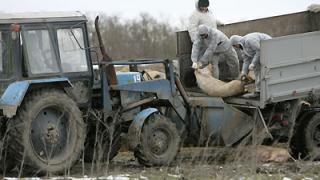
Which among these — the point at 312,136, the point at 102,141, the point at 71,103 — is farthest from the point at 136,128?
the point at 312,136

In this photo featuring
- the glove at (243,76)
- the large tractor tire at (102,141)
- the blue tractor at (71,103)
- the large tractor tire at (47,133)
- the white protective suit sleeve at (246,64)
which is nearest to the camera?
the large tractor tire at (47,133)

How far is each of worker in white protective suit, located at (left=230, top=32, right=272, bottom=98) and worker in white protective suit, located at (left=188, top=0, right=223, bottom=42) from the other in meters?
0.87

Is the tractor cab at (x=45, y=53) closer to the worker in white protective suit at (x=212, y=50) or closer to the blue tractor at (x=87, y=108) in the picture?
the blue tractor at (x=87, y=108)

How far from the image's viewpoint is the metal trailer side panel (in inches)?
463

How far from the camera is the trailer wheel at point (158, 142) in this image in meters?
10.9

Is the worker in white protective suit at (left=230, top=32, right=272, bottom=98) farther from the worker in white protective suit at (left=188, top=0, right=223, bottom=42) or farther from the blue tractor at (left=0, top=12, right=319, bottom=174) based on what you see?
the worker in white protective suit at (left=188, top=0, right=223, bottom=42)

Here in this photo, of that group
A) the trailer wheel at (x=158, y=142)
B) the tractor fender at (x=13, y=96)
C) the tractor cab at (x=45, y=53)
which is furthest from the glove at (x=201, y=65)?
the tractor fender at (x=13, y=96)

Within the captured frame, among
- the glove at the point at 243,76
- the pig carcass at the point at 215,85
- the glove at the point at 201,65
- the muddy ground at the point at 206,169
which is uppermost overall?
the glove at the point at 201,65

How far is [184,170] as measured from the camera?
9.75 metres

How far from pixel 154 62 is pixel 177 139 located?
1329 millimetres

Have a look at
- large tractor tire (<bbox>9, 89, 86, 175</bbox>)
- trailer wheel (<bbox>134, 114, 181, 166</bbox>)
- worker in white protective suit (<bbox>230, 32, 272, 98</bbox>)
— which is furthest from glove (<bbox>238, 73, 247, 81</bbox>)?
large tractor tire (<bbox>9, 89, 86, 175</bbox>)

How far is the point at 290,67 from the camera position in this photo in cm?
1208

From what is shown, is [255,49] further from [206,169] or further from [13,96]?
[13,96]

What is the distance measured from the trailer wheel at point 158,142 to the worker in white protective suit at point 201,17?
8.46 feet
